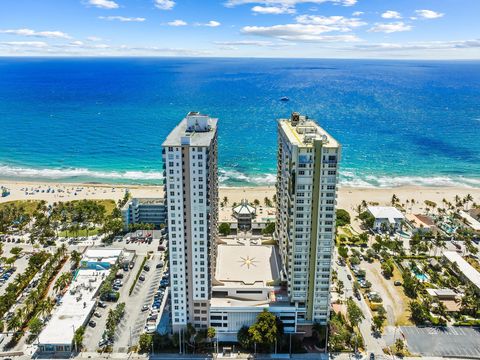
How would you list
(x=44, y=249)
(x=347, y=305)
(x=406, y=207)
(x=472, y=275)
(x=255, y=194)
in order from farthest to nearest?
(x=255, y=194), (x=406, y=207), (x=44, y=249), (x=472, y=275), (x=347, y=305)

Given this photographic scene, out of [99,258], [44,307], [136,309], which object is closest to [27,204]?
[99,258]

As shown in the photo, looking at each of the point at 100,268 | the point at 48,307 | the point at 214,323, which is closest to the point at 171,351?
the point at 214,323

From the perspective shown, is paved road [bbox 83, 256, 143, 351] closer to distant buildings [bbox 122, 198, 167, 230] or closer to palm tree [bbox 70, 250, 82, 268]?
palm tree [bbox 70, 250, 82, 268]

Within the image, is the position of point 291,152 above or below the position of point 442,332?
above

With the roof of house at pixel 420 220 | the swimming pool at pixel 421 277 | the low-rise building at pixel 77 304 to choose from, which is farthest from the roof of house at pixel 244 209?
the roof of house at pixel 420 220

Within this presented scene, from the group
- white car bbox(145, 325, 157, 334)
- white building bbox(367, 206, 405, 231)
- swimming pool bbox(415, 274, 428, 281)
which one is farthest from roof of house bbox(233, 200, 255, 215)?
white car bbox(145, 325, 157, 334)

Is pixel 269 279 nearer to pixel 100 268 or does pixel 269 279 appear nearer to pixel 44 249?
pixel 100 268
